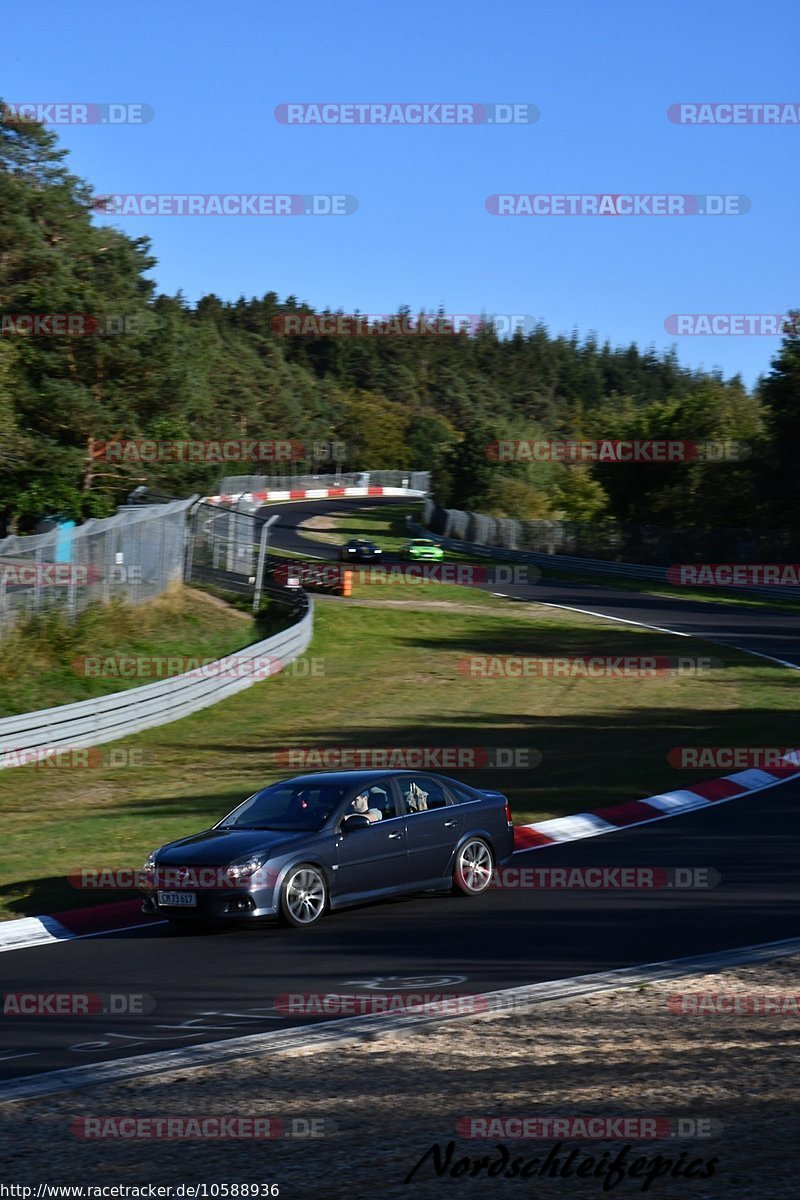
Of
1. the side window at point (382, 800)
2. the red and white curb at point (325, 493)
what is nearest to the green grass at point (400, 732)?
the side window at point (382, 800)

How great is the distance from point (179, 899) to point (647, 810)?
7.49 m

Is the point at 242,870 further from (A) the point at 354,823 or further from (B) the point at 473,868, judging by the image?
(B) the point at 473,868

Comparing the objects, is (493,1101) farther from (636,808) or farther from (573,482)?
(573,482)

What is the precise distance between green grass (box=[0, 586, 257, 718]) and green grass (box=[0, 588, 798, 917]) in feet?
6.74

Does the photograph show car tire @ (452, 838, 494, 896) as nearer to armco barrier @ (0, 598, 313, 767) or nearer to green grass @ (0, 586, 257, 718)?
armco barrier @ (0, 598, 313, 767)

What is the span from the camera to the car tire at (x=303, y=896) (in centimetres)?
1160

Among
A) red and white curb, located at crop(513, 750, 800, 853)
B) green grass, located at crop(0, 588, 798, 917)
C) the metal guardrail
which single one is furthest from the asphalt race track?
the metal guardrail

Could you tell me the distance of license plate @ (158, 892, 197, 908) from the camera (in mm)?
11570

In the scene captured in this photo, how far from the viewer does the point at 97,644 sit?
2931 cm

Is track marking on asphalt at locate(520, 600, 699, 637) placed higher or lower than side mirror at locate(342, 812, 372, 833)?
lower

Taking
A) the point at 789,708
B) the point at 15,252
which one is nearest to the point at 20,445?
the point at 15,252

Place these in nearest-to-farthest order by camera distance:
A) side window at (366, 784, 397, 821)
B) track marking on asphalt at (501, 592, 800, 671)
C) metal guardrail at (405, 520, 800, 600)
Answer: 1. side window at (366, 784, 397, 821)
2. track marking on asphalt at (501, 592, 800, 671)
3. metal guardrail at (405, 520, 800, 600)

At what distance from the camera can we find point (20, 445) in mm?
53250

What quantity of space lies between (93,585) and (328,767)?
419 inches
